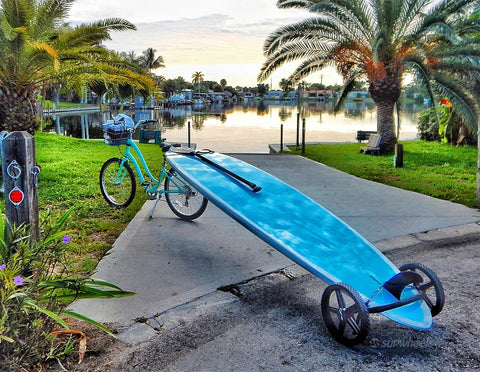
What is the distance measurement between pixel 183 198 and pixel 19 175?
9.04 ft

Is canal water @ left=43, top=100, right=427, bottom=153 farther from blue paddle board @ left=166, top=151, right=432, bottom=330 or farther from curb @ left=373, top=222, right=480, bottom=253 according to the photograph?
curb @ left=373, top=222, right=480, bottom=253

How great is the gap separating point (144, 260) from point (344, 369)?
8.14 feet

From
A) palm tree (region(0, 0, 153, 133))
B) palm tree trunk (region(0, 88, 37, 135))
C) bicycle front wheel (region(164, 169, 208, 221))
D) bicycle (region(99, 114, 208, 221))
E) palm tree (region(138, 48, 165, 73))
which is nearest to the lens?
bicycle front wheel (region(164, 169, 208, 221))

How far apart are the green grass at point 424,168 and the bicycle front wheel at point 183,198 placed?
4.44 metres

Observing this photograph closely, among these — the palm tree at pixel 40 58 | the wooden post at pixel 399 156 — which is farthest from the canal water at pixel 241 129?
the wooden post at pixel 399 156

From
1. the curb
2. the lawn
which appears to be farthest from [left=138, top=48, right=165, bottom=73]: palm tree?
the curb

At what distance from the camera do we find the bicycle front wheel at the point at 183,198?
19.8ft

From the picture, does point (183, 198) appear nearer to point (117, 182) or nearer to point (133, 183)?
point (133, 183)

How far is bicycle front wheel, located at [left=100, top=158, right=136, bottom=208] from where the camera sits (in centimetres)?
671

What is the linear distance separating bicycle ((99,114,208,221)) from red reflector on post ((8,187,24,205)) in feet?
7.72

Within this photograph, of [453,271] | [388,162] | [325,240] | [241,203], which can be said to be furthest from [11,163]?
[388,162]

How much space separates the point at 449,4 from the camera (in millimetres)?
13609

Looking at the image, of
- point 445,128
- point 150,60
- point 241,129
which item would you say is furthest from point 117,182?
point 150,60

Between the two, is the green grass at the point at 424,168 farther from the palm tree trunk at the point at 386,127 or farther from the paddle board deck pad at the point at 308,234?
the paddle board deck pad at the point at 308,234
